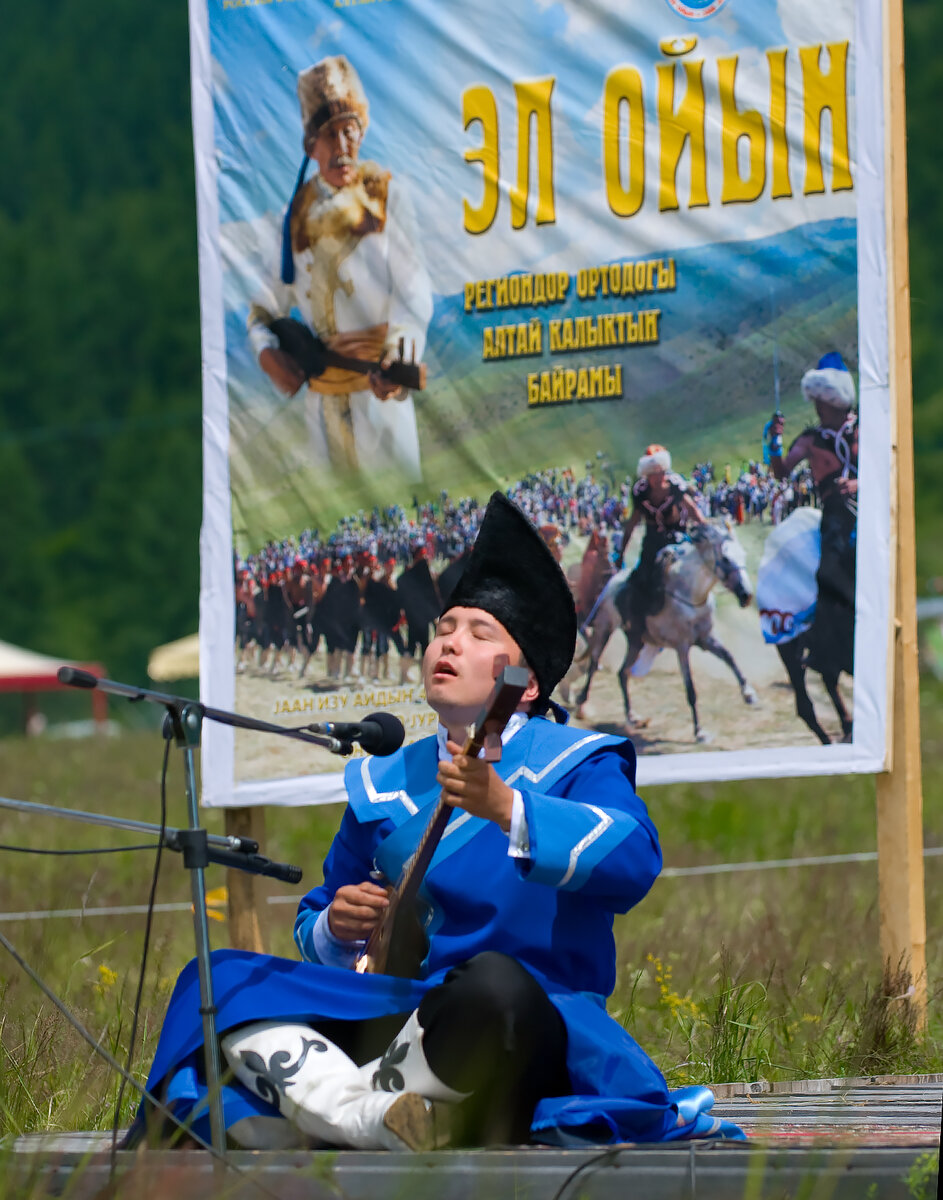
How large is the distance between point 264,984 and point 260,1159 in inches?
15.8

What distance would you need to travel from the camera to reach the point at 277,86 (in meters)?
5.73

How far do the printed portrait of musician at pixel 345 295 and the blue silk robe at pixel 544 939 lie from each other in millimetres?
2192

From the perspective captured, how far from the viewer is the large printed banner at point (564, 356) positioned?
16.8ft

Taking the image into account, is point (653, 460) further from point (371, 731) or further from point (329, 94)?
point (371, 731)

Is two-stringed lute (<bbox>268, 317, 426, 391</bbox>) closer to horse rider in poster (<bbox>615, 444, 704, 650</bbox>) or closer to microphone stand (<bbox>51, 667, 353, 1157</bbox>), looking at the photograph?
horse rider in poster (<bbox>615, 444, 704, 650</bbox>)

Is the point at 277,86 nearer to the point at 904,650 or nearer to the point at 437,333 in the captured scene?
the point at 437,333

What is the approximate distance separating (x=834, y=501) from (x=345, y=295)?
1644 mm

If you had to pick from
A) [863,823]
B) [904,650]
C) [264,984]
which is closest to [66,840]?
[863,823]

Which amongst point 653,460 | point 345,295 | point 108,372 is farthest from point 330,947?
point 108,372

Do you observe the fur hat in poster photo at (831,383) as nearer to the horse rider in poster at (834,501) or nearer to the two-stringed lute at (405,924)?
the horse rider in poster at (834,501)

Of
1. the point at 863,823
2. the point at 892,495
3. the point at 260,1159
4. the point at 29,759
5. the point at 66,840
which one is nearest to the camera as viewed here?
the point at 260,1159

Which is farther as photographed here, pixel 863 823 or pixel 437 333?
pixel 863 823

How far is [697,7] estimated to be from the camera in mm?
5262

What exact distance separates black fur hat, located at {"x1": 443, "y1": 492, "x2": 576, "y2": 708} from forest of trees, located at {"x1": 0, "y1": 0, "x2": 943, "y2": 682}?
170ft
